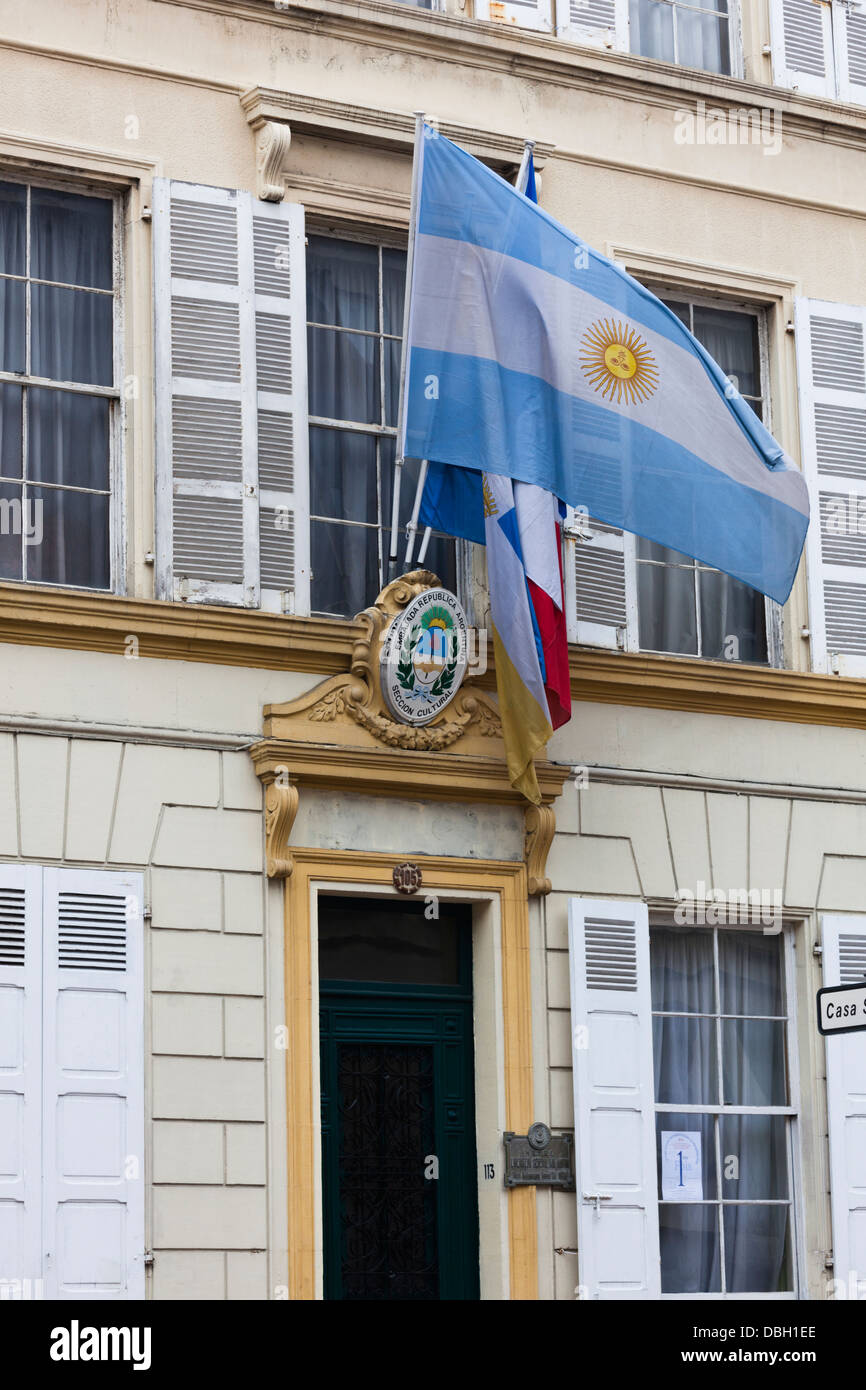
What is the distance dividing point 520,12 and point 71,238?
11.0 ft

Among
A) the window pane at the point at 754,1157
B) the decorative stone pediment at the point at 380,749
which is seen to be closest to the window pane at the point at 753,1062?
the window pane at the point at 754,1157

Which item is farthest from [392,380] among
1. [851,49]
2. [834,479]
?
[851,49]

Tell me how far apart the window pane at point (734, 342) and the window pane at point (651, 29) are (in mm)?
1611

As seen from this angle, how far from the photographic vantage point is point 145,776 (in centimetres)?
1329

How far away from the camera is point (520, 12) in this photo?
15.5 metres

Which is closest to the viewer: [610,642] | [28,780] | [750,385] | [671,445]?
[28,780]

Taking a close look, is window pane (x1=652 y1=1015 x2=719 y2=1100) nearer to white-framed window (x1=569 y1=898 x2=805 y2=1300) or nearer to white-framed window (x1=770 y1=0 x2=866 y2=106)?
white-framed window (x1=569 y1=898 x2=805 y2=1300)

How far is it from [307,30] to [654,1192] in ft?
21.9

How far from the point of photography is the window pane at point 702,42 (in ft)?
53.8

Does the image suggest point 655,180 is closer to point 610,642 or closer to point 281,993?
point 610,642

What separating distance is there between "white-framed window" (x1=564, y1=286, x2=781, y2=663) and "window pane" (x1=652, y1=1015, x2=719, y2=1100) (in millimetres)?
2189

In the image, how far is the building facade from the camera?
13.1m

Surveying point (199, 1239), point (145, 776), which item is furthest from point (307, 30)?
Result: point (199, 1239)

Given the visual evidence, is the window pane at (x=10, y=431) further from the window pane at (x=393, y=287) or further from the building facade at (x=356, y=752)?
the window pane at (x=393, y=287)
